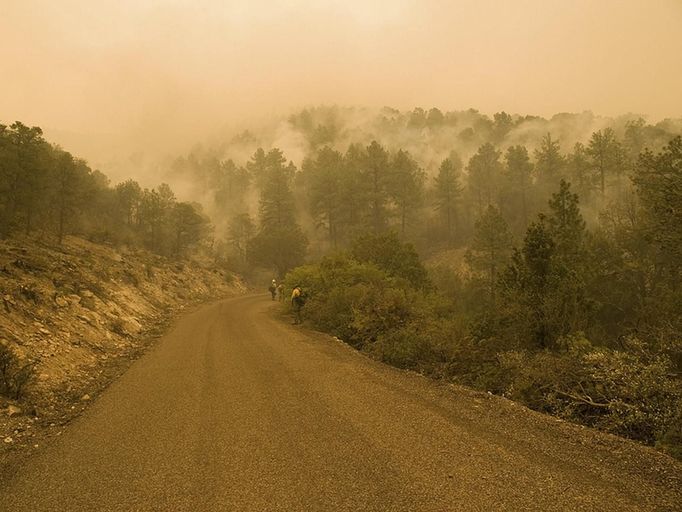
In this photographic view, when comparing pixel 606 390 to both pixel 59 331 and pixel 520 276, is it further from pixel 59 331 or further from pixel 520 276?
pixel 59 331

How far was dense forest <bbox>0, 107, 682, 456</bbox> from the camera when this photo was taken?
7453 millimetres

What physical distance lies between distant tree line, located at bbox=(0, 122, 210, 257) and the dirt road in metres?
18.3

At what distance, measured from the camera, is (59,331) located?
11.9 meters

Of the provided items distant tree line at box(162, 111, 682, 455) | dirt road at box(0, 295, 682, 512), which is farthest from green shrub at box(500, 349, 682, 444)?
dirt road at box(0, 295, 682, 512)

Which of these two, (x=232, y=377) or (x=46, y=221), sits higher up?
(x=46, y=221)

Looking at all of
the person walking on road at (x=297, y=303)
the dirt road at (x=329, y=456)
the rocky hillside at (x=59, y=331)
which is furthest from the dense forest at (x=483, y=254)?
the rocky hillside at (x=59, y=331)

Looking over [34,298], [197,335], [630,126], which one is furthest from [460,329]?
[630,126]

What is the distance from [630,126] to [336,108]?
102793 mm

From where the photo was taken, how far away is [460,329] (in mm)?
10547

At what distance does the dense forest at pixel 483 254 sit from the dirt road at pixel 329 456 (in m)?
1.15

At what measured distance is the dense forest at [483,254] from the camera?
24.5 ft

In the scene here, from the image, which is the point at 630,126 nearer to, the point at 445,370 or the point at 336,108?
the point at 445,370

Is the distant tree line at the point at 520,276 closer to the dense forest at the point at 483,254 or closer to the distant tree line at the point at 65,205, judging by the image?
the dense forest at the point at 483,254

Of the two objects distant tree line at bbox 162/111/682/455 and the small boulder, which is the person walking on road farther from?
the small boulder
